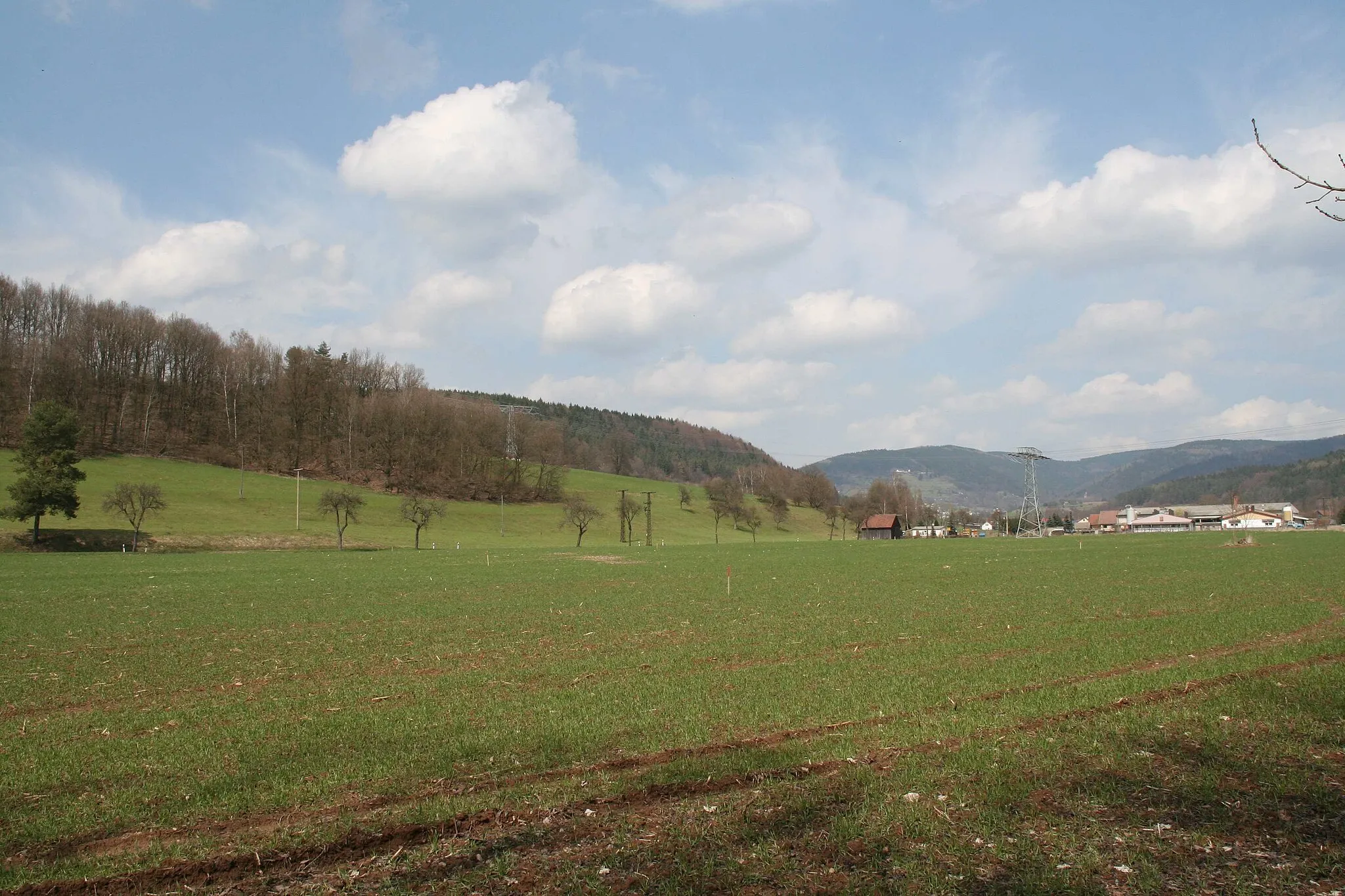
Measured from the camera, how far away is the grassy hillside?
232 ft

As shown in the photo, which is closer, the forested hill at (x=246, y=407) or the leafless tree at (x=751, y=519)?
the forested hill at (x=246, y=407)

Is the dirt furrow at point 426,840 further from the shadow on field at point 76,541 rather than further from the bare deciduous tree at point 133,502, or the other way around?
the bare deciduous tree at point 133,502

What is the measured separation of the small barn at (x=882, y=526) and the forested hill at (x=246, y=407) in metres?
55.5

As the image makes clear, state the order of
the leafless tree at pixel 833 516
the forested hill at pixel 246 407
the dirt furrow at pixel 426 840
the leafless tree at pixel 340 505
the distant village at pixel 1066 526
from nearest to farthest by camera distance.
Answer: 1. the dirt furrow at pixel 426 840
2. the leafless tree at pixel 340 505
3. the forested hill at pixel 246 407
4. the leafless tree at pixel 833 516
5. the distant village at pixel 1066 526

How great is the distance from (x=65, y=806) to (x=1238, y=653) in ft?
58.2

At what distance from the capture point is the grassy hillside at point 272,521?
232 feet

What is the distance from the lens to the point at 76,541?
6456 cm

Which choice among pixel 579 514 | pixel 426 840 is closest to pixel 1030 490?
pixel 579 514

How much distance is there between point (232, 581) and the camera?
3591 cm

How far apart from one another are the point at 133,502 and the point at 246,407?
42580 millimetres

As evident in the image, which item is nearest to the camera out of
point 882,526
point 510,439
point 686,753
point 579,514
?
point 686,753

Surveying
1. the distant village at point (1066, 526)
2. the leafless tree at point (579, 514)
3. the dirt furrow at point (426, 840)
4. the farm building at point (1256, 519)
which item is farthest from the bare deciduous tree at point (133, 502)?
the farm building at point (1256, 519)

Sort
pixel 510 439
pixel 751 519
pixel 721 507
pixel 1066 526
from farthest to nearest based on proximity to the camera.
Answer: pixel 1066 526, pixel 751 519, pixel 721 507, pixel 510 439

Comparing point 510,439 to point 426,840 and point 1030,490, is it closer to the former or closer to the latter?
point 1030,490
